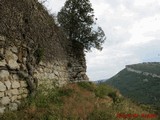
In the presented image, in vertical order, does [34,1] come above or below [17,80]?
above

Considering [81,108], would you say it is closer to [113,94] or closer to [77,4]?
[113,94]

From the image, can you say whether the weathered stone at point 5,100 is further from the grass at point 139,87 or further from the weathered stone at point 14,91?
the grass at point 139,87

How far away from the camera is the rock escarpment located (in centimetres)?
1279

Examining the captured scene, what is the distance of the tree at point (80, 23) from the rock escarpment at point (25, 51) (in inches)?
175

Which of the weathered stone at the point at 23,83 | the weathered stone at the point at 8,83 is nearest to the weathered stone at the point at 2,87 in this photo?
the weathered stone at the point at 8,83

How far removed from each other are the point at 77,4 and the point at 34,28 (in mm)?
11236

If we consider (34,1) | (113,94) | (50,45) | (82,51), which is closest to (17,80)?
(34,1)

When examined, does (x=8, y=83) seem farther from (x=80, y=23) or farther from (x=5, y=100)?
(x=80, y=23)

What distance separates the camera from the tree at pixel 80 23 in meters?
26.5

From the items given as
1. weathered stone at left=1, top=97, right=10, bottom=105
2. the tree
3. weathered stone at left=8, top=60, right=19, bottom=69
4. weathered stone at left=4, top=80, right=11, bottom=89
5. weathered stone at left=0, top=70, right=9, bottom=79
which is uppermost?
the tree

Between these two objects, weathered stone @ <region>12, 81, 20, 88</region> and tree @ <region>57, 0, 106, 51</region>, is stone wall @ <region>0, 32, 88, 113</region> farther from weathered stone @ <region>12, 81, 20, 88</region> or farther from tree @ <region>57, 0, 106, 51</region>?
tree @ <region>57, 0, 106, 51</region>

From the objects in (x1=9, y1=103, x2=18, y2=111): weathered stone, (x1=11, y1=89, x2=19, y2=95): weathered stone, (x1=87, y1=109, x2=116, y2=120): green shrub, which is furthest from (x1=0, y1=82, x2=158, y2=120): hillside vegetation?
(x1=11, y1=89, x2=19, y2=95): weathered stone

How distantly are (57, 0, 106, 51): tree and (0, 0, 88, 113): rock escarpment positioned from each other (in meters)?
4.45

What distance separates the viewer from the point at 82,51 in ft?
89.5
